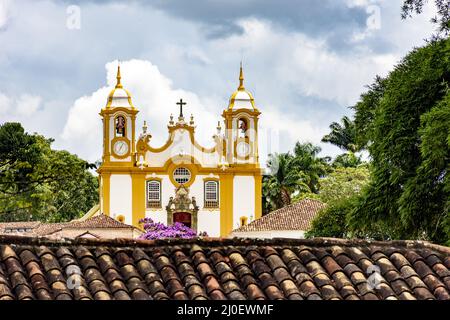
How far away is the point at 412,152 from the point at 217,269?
1473 centimetres

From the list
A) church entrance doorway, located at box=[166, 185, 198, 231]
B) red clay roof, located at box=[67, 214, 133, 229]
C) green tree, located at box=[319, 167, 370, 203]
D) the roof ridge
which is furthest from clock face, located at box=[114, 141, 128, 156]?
the roof ridge

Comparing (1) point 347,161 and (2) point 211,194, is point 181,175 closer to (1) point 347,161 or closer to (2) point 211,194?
(2) point 211,194

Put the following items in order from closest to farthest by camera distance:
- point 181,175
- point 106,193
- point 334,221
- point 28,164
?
point 28,164, point 334,221, point 106,193, point 181,175

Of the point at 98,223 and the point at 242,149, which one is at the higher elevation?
the point at 242,149

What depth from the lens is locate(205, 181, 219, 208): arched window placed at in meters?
64.9

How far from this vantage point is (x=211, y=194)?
6512 cm

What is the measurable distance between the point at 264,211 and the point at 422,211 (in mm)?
46091

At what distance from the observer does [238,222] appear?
64188mm

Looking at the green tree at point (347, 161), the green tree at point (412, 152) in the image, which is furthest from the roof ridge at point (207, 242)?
the green tree at point (347, 161)

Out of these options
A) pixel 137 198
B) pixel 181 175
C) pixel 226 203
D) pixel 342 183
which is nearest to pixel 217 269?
pixel 342 183

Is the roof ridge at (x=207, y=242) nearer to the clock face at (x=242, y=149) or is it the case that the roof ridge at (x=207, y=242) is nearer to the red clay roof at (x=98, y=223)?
the red clay roof at (x=98, y=223)

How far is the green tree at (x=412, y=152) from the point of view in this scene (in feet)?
73.6

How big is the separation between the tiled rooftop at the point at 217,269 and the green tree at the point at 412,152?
11496 mm
